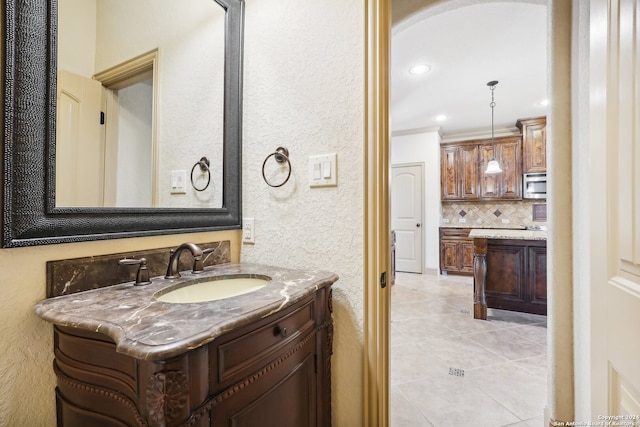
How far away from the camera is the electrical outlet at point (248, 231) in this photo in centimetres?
136

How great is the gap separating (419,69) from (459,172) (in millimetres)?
2866

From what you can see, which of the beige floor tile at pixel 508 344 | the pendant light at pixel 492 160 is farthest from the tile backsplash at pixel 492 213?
the beige floor tile at pixel 508 344

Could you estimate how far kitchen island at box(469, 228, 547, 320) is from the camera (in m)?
2.82

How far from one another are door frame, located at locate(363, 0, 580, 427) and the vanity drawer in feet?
1.12

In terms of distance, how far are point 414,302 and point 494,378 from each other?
1717mm

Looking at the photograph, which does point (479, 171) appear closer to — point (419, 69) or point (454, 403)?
point (419, 69)

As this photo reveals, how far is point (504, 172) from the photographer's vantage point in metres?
5.01

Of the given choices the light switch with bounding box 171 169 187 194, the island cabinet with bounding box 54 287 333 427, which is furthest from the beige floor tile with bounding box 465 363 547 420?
the light switch with bounding box 171 169 187 194

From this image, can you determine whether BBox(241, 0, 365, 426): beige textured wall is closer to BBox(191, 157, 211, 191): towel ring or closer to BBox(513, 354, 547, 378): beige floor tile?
BBox(191, 157, 211, 191): towel ring

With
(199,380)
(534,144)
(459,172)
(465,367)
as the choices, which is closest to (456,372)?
(465,367)

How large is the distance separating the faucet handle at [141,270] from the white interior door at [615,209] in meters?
1.31

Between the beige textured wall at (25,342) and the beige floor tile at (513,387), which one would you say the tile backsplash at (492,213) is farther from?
the beige textured wall at (25,342)

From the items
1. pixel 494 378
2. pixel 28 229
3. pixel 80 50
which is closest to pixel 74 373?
pixel 28 229

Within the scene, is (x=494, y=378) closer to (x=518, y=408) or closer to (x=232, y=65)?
(x=518, y=408)
